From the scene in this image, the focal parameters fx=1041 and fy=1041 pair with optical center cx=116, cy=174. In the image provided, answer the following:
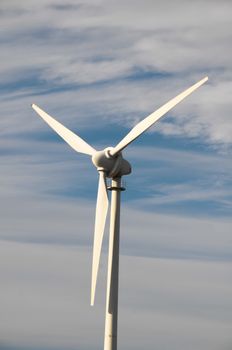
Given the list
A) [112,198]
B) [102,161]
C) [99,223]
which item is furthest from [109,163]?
[99,223]

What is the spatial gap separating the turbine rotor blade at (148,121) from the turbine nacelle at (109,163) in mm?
476

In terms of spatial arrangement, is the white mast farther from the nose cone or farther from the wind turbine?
the nose cone

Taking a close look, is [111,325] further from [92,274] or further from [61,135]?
[61,135]

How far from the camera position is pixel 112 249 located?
89812 millimetres

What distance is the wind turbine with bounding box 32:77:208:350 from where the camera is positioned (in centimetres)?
8856

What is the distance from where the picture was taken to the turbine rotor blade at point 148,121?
86619 millimetres

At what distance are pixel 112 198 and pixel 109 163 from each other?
3.11m

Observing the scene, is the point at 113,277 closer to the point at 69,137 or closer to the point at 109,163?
the point at 109,163

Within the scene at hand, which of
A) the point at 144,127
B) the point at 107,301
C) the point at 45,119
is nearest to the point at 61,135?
the point at 45,119

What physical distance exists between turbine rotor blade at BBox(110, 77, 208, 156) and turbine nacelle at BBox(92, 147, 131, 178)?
1.56 ft

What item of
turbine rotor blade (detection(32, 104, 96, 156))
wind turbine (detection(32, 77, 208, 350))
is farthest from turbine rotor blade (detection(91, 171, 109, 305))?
turbine rotor blade (detection(32, 104, 96, 156))

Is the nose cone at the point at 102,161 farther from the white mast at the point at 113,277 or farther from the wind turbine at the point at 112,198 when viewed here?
the white mast at the point at 113,277

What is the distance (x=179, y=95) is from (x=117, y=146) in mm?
7711

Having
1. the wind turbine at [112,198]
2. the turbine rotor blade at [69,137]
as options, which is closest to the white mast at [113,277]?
the wind turbine at [112,198]
